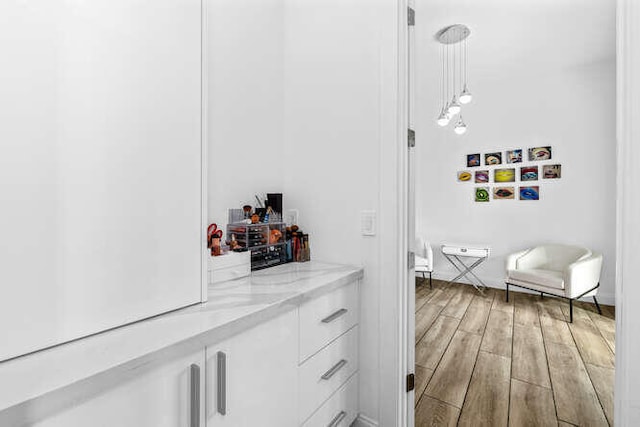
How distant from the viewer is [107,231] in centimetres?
84

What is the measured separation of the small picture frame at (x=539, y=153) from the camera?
4016 mm

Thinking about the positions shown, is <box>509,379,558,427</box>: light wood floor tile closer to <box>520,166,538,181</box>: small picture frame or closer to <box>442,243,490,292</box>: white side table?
<box>442,243,490,292</box>: white side table

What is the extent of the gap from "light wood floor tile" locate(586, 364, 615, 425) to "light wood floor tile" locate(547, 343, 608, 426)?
0.03m

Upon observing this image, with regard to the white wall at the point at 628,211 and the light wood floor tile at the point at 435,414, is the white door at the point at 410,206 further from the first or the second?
the white wall at the point at 628,211

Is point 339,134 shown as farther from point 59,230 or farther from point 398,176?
point 59,230

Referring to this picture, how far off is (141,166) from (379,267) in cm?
113

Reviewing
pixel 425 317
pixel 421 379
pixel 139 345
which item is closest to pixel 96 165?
pixel 139 345

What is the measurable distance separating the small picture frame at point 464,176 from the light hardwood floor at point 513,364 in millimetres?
1827

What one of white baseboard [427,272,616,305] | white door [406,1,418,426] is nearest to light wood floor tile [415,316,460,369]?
white door [406,1,418,426]

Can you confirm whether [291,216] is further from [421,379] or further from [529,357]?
[529,357]

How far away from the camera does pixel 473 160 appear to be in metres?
4.56

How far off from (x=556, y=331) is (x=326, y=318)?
282 centimetres

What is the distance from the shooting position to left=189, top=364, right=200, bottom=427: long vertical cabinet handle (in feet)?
2.68

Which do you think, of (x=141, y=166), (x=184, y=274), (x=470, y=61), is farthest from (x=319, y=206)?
(x=470, y=61)
